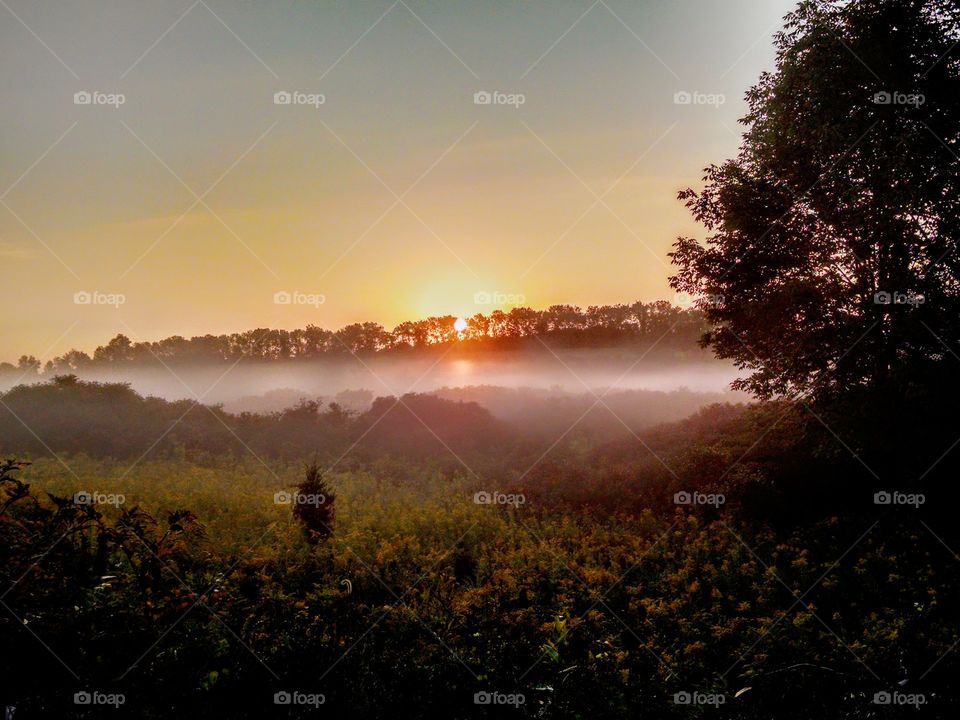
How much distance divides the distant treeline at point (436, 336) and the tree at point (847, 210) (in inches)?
1478

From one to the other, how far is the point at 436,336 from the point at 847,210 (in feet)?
142

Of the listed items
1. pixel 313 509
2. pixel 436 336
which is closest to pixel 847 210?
pixel 313 509

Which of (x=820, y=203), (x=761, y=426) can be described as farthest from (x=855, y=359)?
(x=761, y=426)

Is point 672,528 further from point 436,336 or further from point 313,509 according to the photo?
point 436,336

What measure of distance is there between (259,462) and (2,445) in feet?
35.7

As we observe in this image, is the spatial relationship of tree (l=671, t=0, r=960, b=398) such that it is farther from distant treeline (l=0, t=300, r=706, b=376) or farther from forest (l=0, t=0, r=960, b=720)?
distant treeline (l=0, t=300, r=706, b=376)

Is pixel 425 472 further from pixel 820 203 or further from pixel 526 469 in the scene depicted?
pixel 820 203

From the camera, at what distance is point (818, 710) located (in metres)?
4.66

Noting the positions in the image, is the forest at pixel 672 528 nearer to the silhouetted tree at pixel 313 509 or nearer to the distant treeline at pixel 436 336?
the silhouetted tree at pixel 313 509

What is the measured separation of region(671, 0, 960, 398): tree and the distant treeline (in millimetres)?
37532

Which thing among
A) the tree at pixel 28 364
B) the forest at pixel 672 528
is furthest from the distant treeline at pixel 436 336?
the forest at pixel 672 528

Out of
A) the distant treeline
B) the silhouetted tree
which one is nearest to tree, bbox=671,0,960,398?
the silhouetted tree

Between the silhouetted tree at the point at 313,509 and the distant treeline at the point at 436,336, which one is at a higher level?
the distant treeline at the point at 436,336

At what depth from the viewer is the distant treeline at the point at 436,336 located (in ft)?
165
